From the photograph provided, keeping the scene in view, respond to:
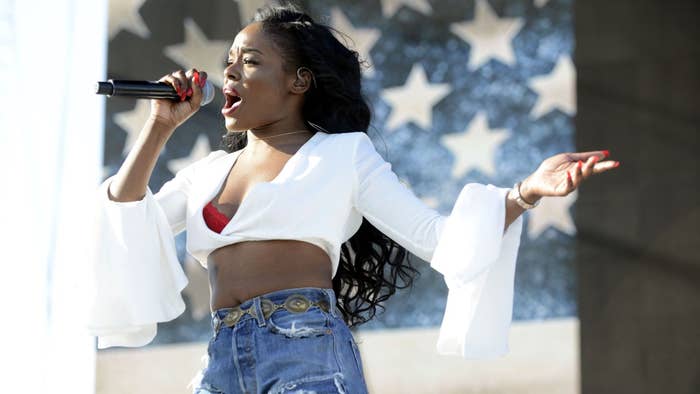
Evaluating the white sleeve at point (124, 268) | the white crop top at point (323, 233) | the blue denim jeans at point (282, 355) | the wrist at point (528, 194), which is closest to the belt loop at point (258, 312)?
the blue denim jeans at point (282, 355)

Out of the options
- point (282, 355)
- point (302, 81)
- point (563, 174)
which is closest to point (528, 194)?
point (563, 174)

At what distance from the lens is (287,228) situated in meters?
2.05

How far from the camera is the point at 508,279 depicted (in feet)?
6.50

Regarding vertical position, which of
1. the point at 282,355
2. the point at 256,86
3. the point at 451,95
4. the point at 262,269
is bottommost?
the point at 282,355

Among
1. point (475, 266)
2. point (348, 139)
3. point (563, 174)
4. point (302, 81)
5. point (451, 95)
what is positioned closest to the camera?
point (563, 174)

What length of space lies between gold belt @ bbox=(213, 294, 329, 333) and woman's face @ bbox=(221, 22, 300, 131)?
38cm

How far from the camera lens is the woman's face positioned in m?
2.21

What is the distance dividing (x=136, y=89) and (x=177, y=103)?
0.37ft

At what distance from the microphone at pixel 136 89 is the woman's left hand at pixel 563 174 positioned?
2.10 ft

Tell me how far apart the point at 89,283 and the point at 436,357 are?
89.2 inches

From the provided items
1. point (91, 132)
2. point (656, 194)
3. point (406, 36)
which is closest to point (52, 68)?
point (91, 132)

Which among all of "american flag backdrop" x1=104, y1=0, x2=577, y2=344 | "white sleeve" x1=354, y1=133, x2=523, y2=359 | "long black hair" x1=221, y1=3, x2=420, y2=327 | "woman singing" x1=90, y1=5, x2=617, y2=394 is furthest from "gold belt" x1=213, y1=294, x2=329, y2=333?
"american flag backdrop" x1=104, y1=0, x2=577, y2=344

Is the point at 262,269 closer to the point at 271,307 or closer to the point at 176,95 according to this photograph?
the point at 271,307

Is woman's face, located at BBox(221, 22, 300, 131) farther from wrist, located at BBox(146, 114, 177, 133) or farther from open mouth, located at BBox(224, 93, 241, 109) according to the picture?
wrist, located at BBox(146, 114, 177, 133)
